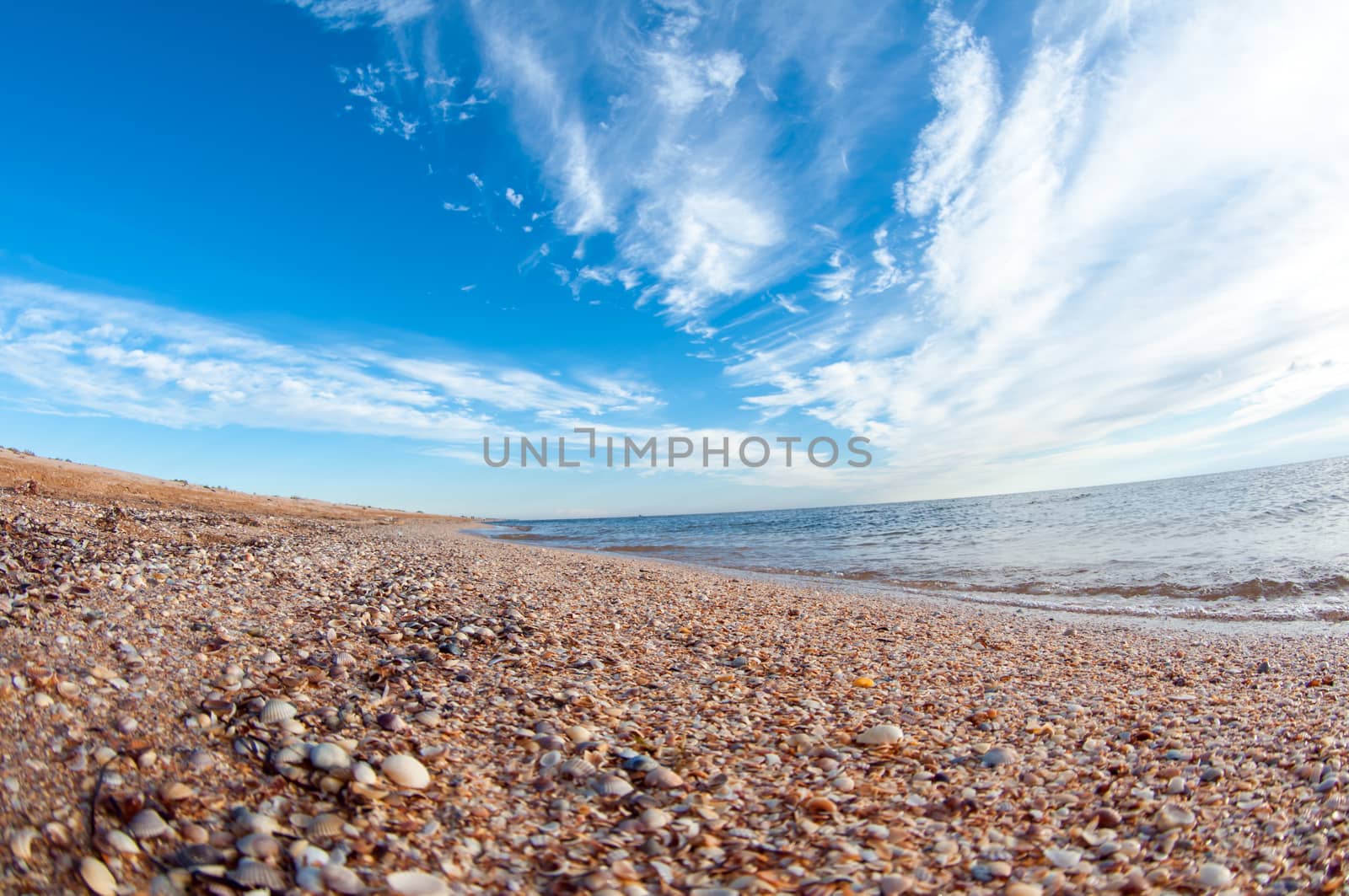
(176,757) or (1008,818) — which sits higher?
(176,757)

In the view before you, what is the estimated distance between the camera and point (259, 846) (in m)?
2.58

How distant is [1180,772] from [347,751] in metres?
5.09

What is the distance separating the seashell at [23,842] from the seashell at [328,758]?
1056 mm

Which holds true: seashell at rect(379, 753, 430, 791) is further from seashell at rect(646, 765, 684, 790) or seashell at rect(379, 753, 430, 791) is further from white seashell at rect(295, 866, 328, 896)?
seashell at rect(646, 765, 684, 790)

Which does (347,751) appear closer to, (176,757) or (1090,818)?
(176,757)

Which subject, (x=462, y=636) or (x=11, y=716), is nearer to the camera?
(x=11, y=716)

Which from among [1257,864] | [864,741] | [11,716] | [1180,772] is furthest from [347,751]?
[1180,772]

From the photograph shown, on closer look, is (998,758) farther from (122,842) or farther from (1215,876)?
(122,842)

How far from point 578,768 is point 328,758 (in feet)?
4.46

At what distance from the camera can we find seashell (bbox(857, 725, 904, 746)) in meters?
4.20

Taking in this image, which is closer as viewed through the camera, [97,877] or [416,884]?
[97,877]

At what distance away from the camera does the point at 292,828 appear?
278 cm

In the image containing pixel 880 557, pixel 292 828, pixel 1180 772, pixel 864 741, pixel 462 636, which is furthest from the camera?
pixel 880 557

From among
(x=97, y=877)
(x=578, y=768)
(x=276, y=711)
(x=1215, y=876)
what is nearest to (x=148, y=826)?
(x=97, y=877)
